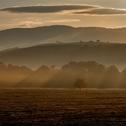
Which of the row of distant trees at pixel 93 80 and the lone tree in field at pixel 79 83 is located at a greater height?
the lone tree in field at pixel 79 83

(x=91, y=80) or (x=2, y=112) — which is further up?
(x=2, y=112)

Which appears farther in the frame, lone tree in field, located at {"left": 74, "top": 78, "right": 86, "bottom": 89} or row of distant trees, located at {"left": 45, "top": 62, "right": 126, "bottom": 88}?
row of distant trees, located at {"left": 45, "top": 62, "right": 126, "bottom": 88}

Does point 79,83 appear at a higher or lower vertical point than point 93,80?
higher

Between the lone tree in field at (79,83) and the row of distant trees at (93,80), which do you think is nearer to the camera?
the lone tree in field at (79,83)

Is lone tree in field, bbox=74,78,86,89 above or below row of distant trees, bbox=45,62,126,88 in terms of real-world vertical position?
above

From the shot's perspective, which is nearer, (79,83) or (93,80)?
(79,83)

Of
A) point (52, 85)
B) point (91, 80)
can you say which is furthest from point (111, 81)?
point (52, 85)

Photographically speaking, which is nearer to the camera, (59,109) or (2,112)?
(2,112)

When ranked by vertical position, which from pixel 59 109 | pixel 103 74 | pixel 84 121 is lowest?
pixel 103 74

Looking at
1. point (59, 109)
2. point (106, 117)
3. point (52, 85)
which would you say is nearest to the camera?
point (106, 117)

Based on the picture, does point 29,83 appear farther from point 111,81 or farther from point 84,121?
point 84,121

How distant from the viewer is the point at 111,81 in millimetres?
178375

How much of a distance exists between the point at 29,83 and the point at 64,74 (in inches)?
790

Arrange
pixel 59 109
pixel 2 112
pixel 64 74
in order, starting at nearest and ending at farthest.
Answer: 1. pixel 2 112
2. pixel 59 109
3. pixel 64 74
